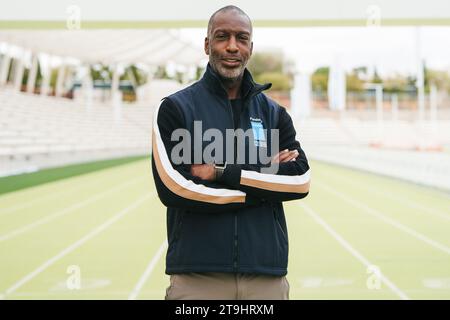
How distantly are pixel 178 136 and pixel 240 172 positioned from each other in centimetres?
22

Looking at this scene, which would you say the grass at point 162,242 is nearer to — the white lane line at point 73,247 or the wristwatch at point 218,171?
the white lane line at point 73,247

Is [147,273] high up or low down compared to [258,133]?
down

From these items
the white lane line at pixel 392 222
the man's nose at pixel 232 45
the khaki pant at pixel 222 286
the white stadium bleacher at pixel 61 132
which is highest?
the white stadium bleacher at pixel 61 132

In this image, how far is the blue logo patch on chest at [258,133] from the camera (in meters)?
1.85

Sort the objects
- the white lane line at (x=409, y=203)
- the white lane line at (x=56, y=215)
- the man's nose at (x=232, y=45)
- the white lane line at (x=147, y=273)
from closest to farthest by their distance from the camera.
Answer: the man's nose at (x=232, y=45) → the white lane line at (x=147, y=273) → the white lane line at (x=56, y=215) → the white lane line at (x=409, y=203)

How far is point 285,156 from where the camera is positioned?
196cm

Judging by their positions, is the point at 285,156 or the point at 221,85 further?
the point at 285,156

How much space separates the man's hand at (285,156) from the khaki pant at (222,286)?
0.38 meters

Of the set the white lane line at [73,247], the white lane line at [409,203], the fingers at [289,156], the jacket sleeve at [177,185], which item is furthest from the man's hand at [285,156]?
the white lane line at [409,203]

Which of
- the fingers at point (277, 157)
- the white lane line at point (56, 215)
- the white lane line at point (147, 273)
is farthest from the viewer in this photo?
the white lane line at point (56, 215)

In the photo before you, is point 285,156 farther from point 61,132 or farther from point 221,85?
point 61,132

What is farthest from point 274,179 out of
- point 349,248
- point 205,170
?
point 349,248

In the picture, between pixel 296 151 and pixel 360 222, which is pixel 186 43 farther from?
pixel 296 151

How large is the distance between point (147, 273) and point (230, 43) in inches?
127
